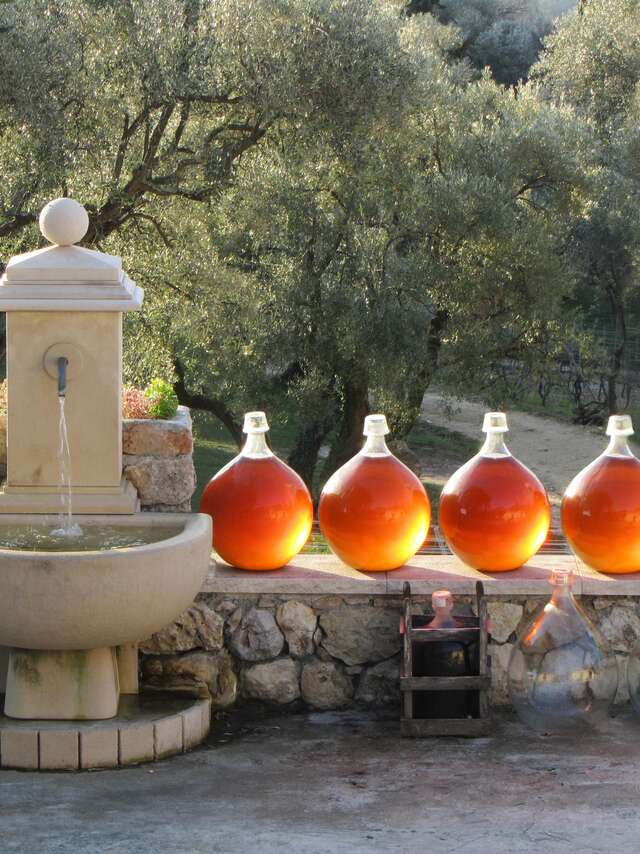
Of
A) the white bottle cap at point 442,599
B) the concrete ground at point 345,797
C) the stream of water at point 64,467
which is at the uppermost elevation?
the stream of water at point 64,467

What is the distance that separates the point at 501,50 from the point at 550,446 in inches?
521

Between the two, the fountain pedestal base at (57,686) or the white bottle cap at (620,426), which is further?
the white bottle cap at (620,426)

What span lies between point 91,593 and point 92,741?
51 cm

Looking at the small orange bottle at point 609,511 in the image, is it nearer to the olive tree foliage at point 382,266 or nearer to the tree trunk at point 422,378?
the olive tree foliage at point 382,266

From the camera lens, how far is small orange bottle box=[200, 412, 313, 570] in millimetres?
4543

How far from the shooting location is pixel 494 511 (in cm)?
453

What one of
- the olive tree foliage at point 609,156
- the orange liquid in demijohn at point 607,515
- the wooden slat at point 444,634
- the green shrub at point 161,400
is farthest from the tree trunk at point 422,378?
the wooden slat at point 444,634

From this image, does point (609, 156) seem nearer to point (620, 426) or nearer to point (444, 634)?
point (620, 426)

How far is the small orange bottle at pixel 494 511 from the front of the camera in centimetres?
454

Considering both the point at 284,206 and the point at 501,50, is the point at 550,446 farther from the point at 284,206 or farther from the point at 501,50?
the point at 501,50

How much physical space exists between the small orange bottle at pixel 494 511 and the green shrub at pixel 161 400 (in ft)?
3.68

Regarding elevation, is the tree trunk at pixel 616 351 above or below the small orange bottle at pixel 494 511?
above

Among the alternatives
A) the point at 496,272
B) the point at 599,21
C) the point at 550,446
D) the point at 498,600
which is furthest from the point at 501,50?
the point at 498,600

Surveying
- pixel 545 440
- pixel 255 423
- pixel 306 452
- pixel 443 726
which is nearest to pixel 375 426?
pixel 255 423
